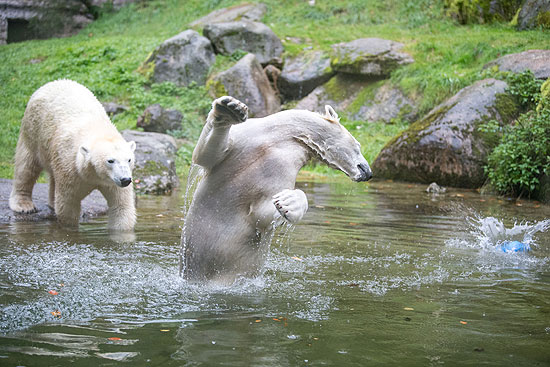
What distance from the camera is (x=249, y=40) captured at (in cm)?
1845

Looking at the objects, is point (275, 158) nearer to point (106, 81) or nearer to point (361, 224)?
point (361, 224)

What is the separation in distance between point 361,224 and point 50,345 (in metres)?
5.03

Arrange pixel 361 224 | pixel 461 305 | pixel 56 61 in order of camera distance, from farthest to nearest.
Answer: pixel 56 61
pixel 361 224
pixel 461 305

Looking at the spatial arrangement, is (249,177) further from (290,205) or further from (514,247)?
(514,247)

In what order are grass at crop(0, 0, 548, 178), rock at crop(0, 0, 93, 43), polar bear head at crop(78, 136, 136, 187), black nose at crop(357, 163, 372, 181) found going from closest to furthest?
black nose at crop(357, 163, 372, 181) → polar bear head at crop(78, 136, 136, 187) → grass at crop(0, 0, 548, 178) → rock at crop(0, 0, 93, 43)

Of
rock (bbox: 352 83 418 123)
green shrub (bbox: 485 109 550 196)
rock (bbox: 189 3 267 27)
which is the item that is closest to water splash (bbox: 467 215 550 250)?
green shrub (bbox: 485 109 550 196)

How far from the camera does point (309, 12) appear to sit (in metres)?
22.1

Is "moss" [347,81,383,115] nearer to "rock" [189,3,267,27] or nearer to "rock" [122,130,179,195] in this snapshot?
"rock" [189,3,267,27]

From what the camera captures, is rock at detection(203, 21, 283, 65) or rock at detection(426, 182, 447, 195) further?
rock at detection(203, 21, 283, 65)

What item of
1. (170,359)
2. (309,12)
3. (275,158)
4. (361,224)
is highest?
(309,12)

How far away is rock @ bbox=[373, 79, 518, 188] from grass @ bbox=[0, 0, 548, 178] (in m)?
1.34

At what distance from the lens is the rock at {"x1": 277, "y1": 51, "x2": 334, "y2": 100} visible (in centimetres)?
1744

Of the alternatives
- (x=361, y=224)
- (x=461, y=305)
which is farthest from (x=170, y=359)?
(x=361, y=224)

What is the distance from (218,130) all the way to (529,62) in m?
11.0
